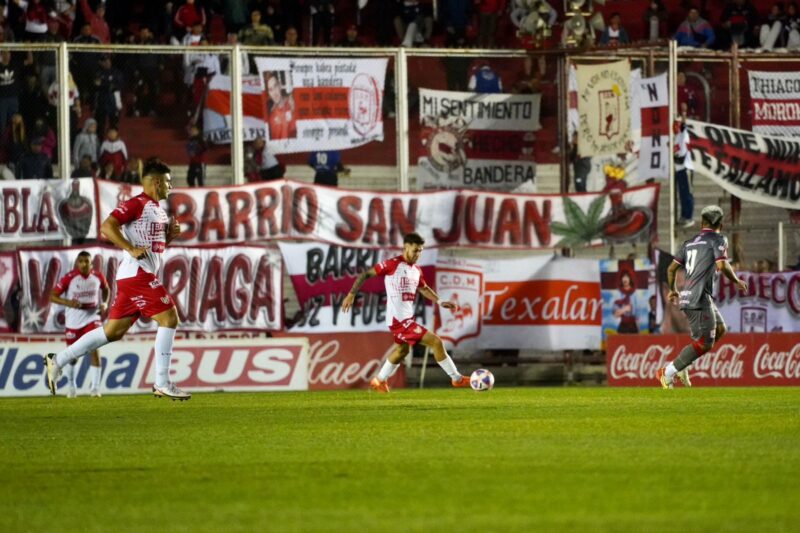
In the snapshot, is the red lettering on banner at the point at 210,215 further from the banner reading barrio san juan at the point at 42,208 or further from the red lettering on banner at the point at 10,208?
the red lettering on banner at the point at 10,208

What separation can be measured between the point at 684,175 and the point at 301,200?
20.9 ft

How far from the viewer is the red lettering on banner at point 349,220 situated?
1016 inches

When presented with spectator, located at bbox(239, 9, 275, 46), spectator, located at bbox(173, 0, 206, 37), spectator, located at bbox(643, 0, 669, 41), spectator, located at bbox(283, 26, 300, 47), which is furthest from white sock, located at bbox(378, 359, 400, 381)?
spectator, located at bbox(643, 0, 669, 41)

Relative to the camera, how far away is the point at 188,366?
24.2m

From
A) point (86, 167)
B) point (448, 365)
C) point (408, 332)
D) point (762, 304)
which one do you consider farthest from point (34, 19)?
point (762, 304)

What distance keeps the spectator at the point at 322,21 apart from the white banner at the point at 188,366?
665cm

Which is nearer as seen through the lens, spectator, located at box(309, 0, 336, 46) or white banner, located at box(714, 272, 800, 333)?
white banner, located at box(714, 272, 800, 333)

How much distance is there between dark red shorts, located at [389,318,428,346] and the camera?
20.8 meters

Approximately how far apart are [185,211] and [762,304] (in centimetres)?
932

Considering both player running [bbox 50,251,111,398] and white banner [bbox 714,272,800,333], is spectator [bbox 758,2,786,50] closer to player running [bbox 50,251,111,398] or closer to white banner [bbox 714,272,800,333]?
white banner [bbox 714,272,800,333]

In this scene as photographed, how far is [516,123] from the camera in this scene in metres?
26.5

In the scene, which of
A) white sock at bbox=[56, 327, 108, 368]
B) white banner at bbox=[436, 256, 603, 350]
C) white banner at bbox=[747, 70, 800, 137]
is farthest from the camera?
white banner at bbox=[747, 70, 800, 137]

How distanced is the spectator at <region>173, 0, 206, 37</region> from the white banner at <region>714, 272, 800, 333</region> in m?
10.2

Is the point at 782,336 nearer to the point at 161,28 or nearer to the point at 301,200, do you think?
the point at 301,200
